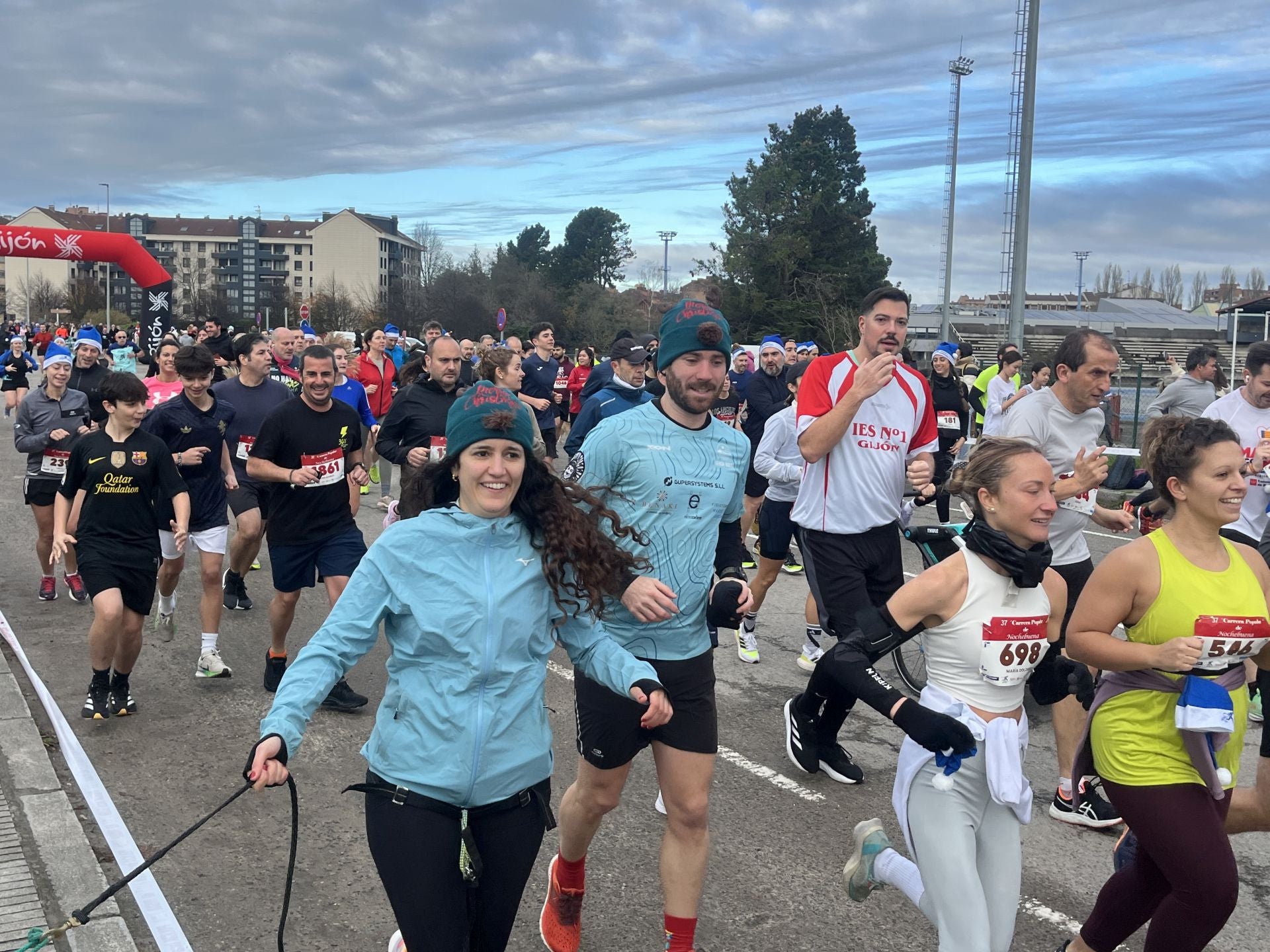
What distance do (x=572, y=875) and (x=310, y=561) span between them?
3345mm

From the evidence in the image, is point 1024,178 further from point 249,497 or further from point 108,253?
point 108,253

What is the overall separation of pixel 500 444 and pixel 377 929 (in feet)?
6.75

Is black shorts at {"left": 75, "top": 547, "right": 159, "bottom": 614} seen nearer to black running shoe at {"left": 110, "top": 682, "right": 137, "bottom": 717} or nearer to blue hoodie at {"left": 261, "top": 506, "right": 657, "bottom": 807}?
black running shoe at {"left": 110, "top": 682, "right": 137, "bottom": 717}

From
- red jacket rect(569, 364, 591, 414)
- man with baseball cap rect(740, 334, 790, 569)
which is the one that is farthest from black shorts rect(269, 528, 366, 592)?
red jacket rect(569, 364, 591, 414)

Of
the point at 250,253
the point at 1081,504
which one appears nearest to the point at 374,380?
the point at 1081,504

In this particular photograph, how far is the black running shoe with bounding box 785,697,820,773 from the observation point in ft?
18.5

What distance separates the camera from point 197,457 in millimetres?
7605

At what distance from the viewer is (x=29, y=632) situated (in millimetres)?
7973

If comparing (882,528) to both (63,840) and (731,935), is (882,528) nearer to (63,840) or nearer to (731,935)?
(731,935)

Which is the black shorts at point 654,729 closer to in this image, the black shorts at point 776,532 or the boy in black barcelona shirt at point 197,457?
the black shorts at point 776,532

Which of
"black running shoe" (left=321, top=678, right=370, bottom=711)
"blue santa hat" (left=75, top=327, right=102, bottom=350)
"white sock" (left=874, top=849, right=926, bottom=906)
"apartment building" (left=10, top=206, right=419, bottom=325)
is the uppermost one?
"apartment building" (left=10, top=206, right=419, bottom=325)

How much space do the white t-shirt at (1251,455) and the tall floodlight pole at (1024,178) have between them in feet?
36.9

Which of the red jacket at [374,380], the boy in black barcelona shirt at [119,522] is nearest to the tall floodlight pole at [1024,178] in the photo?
the red jacket at [374,380]

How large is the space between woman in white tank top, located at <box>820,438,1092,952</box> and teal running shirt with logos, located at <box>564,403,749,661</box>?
0.61 meters
